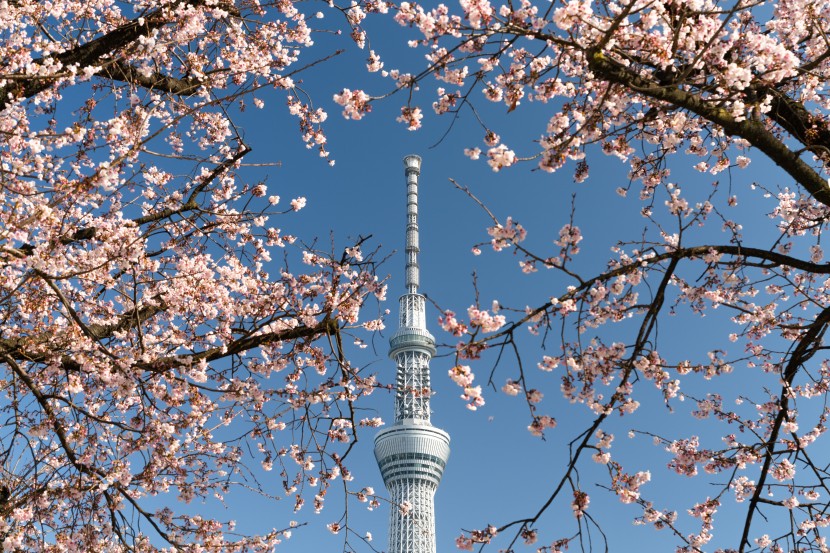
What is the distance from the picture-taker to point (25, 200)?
16.0ft

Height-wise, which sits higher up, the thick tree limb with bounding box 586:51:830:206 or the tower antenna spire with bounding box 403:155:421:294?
the tower antenna spire with bounding box 403:155:421:294

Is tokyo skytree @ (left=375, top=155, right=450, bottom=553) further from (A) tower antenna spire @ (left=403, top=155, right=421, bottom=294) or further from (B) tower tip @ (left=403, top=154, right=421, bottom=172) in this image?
(B) tower tip @ (left=403, top=154, right=421, bottom=172)

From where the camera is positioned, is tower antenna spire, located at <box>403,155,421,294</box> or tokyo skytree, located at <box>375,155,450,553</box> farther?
tower antenna spire, located at <box>403,155,421,294</box>

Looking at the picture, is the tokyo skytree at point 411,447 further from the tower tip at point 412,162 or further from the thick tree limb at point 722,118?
the thick tree limb at point 722,118

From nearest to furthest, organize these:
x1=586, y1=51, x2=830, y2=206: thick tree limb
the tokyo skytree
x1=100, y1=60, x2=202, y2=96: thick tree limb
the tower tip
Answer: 1. x1=586, y1=51, x2=830, y2=206: thick tree limb
2. x1=100, y1=60, x2=202, y2=96: thick tree limb
3. the tokyo skytree
4. the tower tip

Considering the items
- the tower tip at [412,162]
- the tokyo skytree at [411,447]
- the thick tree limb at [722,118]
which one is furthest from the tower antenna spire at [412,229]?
the thick tree limb at [722,118]

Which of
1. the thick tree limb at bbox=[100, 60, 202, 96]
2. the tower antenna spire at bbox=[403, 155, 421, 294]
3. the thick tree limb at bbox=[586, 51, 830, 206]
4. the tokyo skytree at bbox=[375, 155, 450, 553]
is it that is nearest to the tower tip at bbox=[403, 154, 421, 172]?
the tower antenna spire at bbox=[403, 155, 421, 294]

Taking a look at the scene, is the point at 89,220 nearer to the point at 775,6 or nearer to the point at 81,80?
the point at 81,80

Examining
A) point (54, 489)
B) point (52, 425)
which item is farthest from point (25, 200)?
point (54, 489)

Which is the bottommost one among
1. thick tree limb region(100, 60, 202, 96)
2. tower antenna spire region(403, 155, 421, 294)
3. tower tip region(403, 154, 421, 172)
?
thick tree limb region(100, 60, 202, 96)

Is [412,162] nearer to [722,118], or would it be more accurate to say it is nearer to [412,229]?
[412,229]

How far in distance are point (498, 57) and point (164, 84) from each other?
349cm

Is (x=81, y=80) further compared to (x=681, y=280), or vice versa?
(x=681, y=280)

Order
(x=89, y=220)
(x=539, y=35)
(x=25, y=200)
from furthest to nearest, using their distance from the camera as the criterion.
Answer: (x=89, y=220)
(x=25, y=200)
(x=539, y=35)
